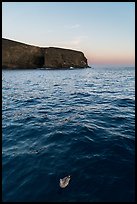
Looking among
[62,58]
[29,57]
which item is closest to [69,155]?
[29,57]

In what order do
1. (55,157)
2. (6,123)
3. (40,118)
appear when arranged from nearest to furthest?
(55,157) → (6,123) → (40,118)

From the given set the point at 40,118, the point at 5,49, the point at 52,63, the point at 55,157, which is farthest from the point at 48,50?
the point at 55,157

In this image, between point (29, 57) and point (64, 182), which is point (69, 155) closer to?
point (64, 182)

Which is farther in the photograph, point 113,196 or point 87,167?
point 87,167

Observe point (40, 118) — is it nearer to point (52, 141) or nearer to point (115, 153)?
point (52, 141)

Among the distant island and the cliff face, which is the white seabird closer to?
the distant island

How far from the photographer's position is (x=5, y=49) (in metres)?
88.1

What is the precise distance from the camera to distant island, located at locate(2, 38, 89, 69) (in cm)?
8607

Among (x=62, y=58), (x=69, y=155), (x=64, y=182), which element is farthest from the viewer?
(x=62, y=58)

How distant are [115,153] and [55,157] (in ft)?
8.40

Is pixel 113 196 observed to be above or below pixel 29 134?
below

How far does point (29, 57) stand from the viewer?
88.6 m

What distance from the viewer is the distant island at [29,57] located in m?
86.1

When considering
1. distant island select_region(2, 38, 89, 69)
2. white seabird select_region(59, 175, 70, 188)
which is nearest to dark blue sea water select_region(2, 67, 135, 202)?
white seabird select_region(59, 175, 70, 188)
